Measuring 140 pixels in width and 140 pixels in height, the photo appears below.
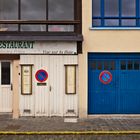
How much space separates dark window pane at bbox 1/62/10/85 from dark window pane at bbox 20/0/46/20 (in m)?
2.26

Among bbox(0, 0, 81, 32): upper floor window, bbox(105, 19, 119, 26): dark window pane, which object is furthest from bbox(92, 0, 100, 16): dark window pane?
bbox(0, 0, 81, 32): upper floor window

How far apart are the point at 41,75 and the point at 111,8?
163 inches

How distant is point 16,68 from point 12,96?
1228 millimetres

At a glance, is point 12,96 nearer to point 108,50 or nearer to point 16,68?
point 16,68

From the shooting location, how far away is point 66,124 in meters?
11.3

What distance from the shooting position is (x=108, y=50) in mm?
12359

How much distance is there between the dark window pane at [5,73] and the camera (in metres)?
12.8

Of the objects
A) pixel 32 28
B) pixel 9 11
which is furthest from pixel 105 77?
pixel 9 11

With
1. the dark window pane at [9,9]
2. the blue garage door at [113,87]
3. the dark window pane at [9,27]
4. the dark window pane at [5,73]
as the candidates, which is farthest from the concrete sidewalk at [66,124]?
the dark window pane at [9,9]

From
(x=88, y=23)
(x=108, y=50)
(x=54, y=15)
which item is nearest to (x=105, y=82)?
(x=108, y=50)

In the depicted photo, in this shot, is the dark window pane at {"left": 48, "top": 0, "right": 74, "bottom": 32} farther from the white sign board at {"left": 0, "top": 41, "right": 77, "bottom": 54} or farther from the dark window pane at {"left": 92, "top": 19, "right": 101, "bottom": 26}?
the dark window pane at {"left": 92, "top": 19, "right": 101, "bottom": 26}

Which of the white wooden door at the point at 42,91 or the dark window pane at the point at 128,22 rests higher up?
the dark window pane at the point at 128,22

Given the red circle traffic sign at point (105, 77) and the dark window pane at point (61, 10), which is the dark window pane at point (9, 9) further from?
the red circle traffic sign at point (105, 77)

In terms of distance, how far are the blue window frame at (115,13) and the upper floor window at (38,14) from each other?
0.97 metres
